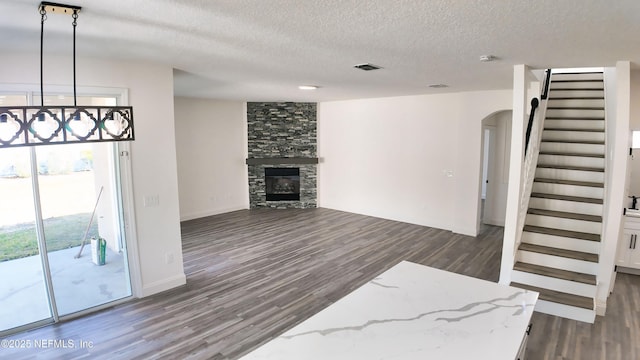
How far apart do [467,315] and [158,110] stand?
3887 mm

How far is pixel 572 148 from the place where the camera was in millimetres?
5359

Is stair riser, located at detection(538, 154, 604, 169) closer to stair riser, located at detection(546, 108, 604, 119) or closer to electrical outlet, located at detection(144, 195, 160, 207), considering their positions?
stair riser, located at detection(546, 108, 604, 119)

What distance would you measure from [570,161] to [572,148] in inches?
10.2

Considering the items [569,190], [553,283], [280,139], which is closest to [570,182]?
[569,190]

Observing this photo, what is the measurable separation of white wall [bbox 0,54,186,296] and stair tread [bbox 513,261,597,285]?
4.35 meters

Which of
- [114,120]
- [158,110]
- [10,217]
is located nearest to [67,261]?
[10,217]

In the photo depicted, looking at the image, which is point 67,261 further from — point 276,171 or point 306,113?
point 306,113

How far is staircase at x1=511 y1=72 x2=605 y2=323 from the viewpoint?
3.96 m

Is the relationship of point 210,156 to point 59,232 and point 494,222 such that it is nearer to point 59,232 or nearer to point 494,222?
point 59,232

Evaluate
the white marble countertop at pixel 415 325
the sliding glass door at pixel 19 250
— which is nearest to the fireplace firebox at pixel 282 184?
the sliding glass door at pixel 19 250

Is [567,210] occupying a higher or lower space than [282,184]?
higher

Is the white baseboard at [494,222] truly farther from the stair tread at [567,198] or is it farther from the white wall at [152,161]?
the white wall at [152,161]

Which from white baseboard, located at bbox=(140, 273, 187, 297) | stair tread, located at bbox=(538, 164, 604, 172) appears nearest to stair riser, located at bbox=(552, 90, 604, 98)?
stair tread, located at bbox=(538, 164, 604, 172)

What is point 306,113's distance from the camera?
9031 mm
